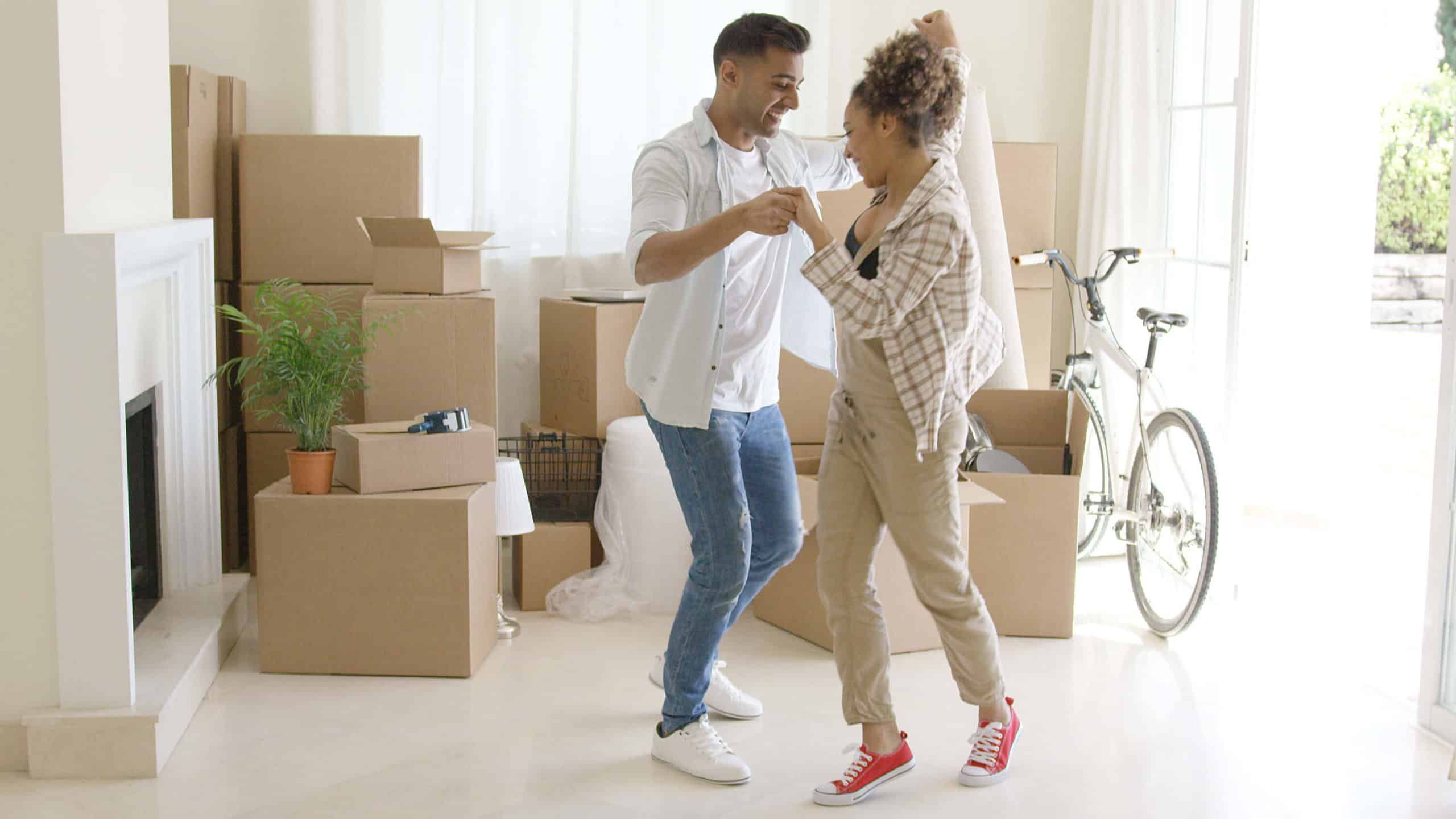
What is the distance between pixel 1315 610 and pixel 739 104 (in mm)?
2313

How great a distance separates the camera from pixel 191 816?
212cm

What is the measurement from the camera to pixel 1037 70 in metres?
4.21

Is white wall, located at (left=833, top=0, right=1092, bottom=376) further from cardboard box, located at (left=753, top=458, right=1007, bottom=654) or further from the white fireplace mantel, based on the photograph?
the white fireplace mantel

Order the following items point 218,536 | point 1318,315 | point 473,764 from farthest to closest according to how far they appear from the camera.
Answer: point 1318,315
point 218,536
point 473,764

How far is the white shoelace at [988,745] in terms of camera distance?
90.0 inches

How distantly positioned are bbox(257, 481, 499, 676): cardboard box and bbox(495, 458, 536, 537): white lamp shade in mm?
256

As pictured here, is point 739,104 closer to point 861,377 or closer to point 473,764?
point 861,377

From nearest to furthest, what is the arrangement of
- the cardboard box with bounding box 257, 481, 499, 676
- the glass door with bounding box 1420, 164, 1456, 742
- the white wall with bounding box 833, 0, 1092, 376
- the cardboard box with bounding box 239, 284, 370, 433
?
the glass door with bounding box 1420, 164, 1456, 742
the cardboard box with bounding box 257, 481, 499, 676
the cardboard box with bounding box 239, 284, 370, 433
the white wall with bounding box 833, 0, 1092, 376

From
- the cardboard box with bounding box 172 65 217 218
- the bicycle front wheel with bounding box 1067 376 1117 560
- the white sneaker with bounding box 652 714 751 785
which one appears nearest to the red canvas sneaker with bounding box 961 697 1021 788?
the white sneaker with bounding box 652 714 751 785

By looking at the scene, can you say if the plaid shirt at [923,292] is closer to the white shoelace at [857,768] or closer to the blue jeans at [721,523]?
the blue jeans at [721,523]

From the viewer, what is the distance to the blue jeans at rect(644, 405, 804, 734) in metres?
2.17

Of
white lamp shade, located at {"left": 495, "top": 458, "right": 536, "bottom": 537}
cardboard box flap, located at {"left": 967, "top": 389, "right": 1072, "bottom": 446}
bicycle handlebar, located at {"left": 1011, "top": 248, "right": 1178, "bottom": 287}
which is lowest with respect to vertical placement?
white lamp shade, located at {"left": 495, "top": 458, "right": 536, "bottom": 537}

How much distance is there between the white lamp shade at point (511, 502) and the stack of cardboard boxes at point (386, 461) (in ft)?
0.32

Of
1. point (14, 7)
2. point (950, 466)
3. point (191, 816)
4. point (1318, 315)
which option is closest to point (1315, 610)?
point (1318, 315)
